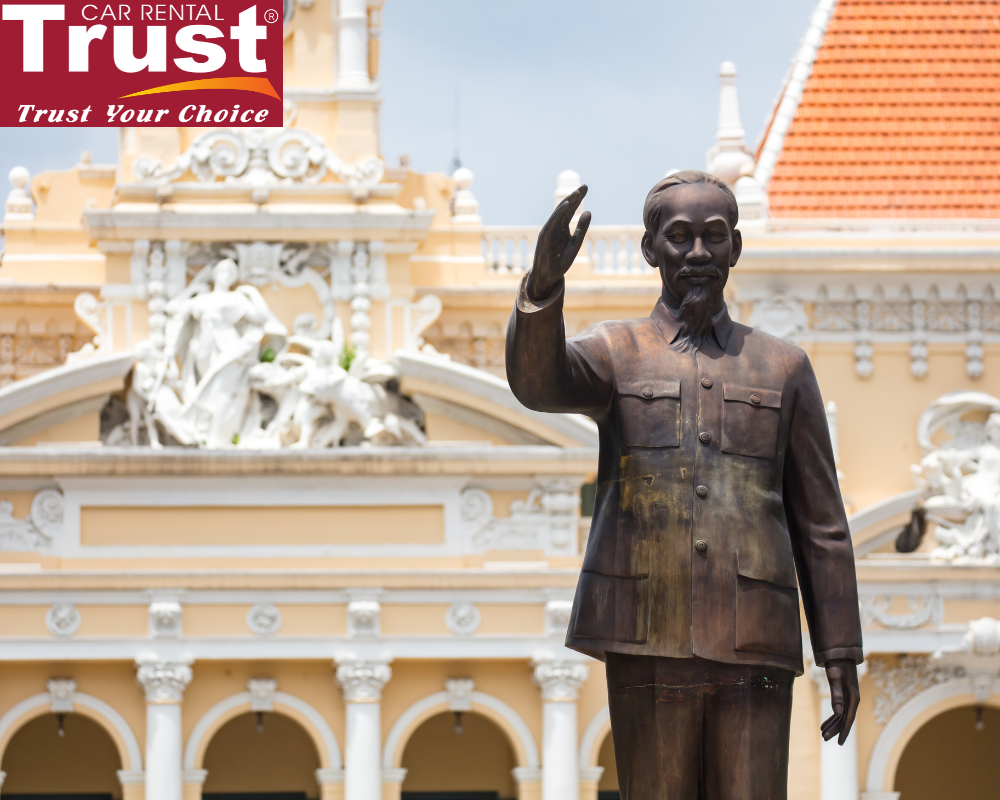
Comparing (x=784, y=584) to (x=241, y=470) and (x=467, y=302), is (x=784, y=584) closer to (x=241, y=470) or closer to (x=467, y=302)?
(x=241, y=470)

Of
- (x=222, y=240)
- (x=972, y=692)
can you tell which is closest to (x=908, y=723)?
(x=972, y=692)

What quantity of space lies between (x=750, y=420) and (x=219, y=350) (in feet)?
50.6

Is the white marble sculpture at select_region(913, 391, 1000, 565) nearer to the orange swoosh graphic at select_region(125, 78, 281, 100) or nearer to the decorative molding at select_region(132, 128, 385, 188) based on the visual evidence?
the decorative molding at select_region(132, 128, 385, 188)

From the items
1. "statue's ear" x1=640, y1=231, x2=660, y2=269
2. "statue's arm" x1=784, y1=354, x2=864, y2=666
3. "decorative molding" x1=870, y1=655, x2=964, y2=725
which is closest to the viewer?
"statue's arm" x1=784, y1=354, x2=864, y2=666

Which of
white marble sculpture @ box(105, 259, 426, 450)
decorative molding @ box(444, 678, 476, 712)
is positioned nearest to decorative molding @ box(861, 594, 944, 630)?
decorative molding @ box(444, 678, 476, 712)

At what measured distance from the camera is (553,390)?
574 cm

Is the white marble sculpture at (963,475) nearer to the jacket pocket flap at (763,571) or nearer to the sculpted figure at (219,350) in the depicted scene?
the sculpted figure at (219,350)

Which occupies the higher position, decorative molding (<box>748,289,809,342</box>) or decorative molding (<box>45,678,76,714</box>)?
decorative molding (<box>748,289,809,342</box>)

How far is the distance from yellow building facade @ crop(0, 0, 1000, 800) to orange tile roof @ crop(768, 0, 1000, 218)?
27 centimetres

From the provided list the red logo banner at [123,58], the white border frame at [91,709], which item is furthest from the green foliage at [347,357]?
the white border frame at [91,709]

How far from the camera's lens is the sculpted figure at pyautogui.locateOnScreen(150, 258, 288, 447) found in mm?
20766

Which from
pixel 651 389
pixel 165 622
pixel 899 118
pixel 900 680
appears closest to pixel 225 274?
pixel 165 622

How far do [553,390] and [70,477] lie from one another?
15.8 metres

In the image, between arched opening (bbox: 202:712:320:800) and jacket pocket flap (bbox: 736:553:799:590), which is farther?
arched opening (bbox: 202:712:320:800)
